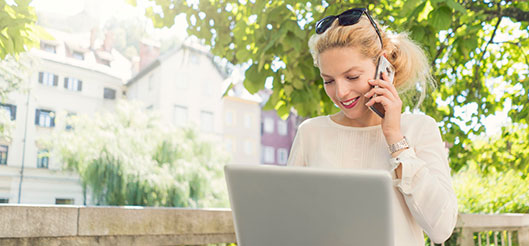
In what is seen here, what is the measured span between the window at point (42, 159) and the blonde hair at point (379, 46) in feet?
64.7

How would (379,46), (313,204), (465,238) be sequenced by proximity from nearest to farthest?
(313,204)
(379,46)
(465,238)

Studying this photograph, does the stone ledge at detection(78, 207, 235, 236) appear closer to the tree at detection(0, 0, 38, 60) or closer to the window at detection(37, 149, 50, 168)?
the tree at detection(0, 0, 38, 60)

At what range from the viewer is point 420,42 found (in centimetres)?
246

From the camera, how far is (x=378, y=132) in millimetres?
1168

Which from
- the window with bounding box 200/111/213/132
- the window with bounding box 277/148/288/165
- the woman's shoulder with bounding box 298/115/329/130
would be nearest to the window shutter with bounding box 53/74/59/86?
the window with bounding box 200/111/213/132

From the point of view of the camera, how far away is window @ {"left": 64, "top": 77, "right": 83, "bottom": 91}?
22328mm

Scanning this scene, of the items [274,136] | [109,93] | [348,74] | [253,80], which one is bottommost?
[348,74]

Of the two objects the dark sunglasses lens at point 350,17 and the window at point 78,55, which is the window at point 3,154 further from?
the dark sunglasses lens at point 350,17

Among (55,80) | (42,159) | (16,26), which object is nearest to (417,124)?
(16,26)

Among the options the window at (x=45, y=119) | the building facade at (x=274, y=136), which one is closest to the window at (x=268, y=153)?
the building facade at (x=274, y=136)

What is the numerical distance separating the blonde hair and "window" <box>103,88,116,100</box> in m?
23.0

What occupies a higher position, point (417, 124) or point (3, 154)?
point (3, 154)

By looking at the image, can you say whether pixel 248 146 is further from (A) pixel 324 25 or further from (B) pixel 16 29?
(A) pixel 324 25

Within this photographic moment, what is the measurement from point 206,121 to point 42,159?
29.8 ft
